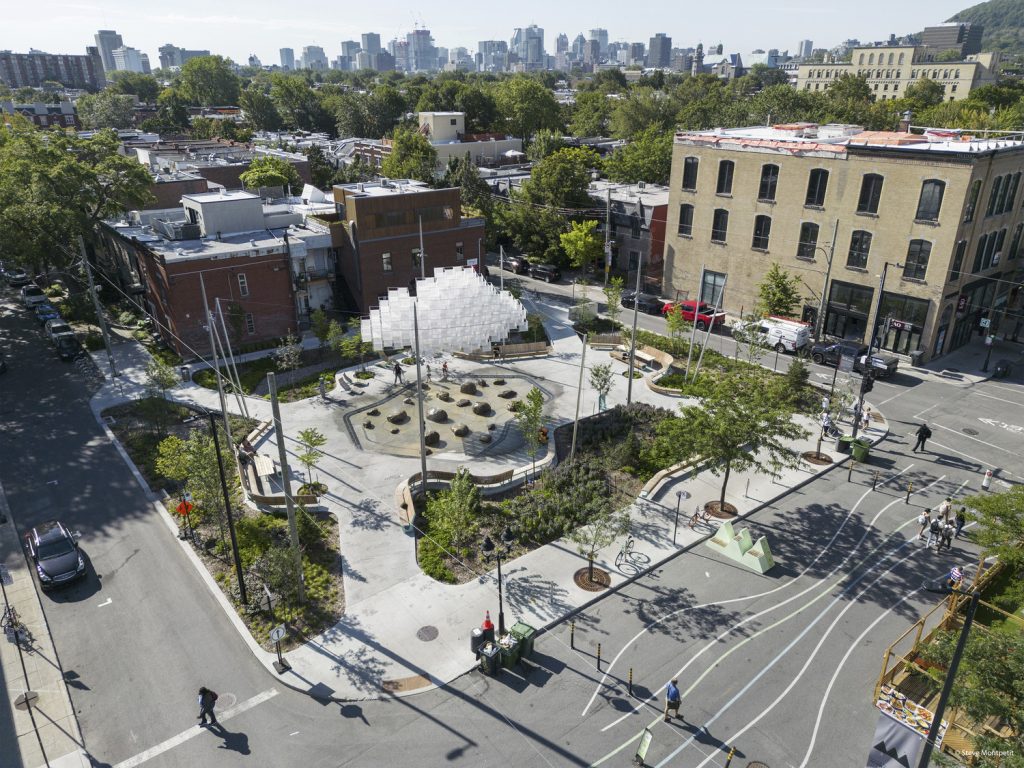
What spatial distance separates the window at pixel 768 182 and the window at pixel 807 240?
330 centimetres

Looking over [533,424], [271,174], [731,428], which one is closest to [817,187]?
[731,428]

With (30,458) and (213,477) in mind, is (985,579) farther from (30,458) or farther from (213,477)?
(30,458)

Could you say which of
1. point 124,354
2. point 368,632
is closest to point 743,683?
point 368,632

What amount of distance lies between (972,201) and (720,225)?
1647 centimetres

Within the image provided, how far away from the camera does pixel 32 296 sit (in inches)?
2221

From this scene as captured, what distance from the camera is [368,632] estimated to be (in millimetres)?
21812

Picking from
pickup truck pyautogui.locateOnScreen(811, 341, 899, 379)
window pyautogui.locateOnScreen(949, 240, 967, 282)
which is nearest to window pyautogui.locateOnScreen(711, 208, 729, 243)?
pickup truck pyautogui.locateOnScreen(811, 341, 899, 379)

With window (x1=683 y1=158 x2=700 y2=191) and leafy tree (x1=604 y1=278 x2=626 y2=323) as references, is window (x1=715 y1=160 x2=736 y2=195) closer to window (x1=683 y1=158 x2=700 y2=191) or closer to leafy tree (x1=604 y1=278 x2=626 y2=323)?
window (x1=683 y1=158 x2=700 y2=191)

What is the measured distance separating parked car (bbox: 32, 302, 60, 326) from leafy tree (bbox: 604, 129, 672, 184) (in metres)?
57.1

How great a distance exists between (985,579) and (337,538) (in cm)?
2241

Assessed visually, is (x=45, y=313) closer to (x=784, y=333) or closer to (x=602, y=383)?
(x=602, y=383)

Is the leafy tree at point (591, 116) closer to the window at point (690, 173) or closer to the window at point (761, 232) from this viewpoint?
the window at point (690, 173)

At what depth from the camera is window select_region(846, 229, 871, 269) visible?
4463 cm

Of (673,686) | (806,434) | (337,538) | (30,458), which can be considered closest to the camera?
(673,686)
